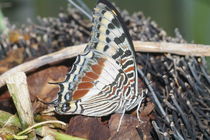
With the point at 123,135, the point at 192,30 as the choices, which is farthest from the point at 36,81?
the point at 192,30

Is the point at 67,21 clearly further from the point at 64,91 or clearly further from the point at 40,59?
the point at 64,91

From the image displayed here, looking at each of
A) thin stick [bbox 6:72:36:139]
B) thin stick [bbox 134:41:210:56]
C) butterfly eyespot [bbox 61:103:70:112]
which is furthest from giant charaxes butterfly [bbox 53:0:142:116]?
thin stick [bbox 134:41:210:56]

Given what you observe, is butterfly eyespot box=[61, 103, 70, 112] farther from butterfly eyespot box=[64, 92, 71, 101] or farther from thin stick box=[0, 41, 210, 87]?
thin stick box=[0, 41, 210, 87]

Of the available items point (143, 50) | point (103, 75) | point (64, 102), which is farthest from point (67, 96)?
point (143, 50)

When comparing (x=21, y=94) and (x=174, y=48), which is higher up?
(x=174, y=48)

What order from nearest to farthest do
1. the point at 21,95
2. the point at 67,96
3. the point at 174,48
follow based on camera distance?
the point at 21,95
the point at 67,96
the point at 174,48

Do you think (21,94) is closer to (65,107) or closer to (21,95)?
(21,95)
